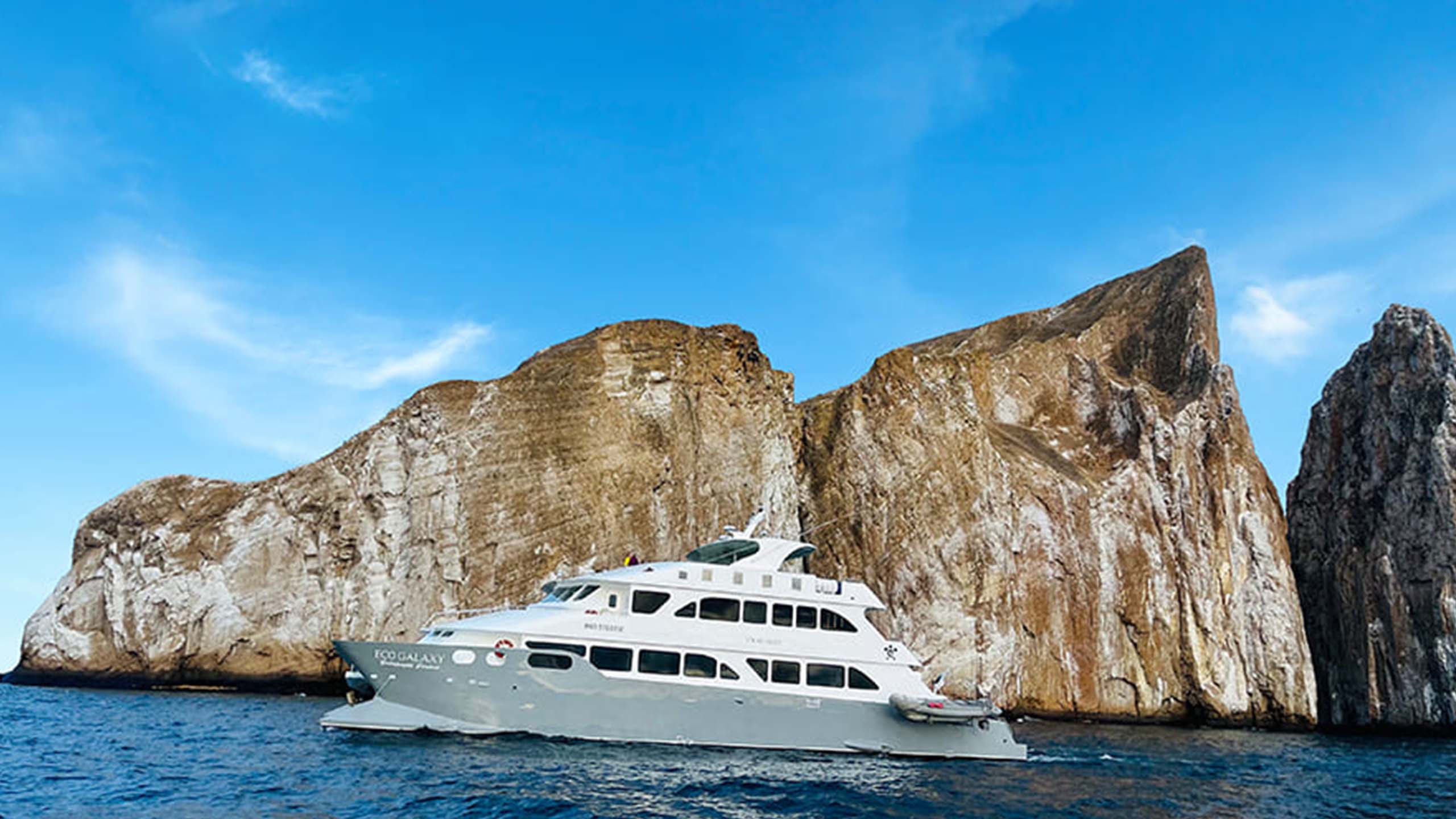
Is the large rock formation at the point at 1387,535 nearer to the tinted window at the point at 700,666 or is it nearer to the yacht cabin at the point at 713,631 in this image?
the yacht cabin at the point at 713,631

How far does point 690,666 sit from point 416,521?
2691cm

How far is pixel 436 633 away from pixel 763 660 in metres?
7.28

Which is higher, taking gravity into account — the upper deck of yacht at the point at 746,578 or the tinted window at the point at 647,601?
the upper deck of yacht at the point at 746,578

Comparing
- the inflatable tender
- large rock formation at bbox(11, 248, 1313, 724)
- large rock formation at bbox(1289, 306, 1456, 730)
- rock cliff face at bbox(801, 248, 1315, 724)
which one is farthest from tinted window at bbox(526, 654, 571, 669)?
large rock formation at bbox(1289, 306, 1456, 730)

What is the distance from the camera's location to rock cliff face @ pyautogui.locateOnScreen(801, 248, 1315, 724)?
4719 centimetres

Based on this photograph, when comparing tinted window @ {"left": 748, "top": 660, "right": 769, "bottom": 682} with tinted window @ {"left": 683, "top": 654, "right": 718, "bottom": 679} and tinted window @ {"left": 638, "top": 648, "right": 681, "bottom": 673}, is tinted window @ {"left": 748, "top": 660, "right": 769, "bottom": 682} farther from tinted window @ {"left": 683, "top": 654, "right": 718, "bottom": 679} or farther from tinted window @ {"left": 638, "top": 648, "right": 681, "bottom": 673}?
tinted window @ {"left": 638, "top": 648, "right": 681, "bottom": 673}

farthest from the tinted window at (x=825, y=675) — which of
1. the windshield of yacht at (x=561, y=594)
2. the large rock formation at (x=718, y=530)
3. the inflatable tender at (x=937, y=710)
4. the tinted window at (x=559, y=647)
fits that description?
the large rock formation at (x=718, y=530)

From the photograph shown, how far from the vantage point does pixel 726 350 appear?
50.7 meters

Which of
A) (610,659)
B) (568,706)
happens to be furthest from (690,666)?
(568,706)

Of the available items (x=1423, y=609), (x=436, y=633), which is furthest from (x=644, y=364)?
(x=1423, y=609)

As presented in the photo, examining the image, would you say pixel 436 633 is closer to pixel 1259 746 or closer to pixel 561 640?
pixel 561 640

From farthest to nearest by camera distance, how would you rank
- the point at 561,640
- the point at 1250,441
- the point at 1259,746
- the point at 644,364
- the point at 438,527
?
the point at 1250,441, the point at 644,364, the point at 438,527, the point at 1259,746, the point at 561,640

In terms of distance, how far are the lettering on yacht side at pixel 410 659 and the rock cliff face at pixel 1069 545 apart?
29.1 meters

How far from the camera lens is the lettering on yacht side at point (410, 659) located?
21141mm
